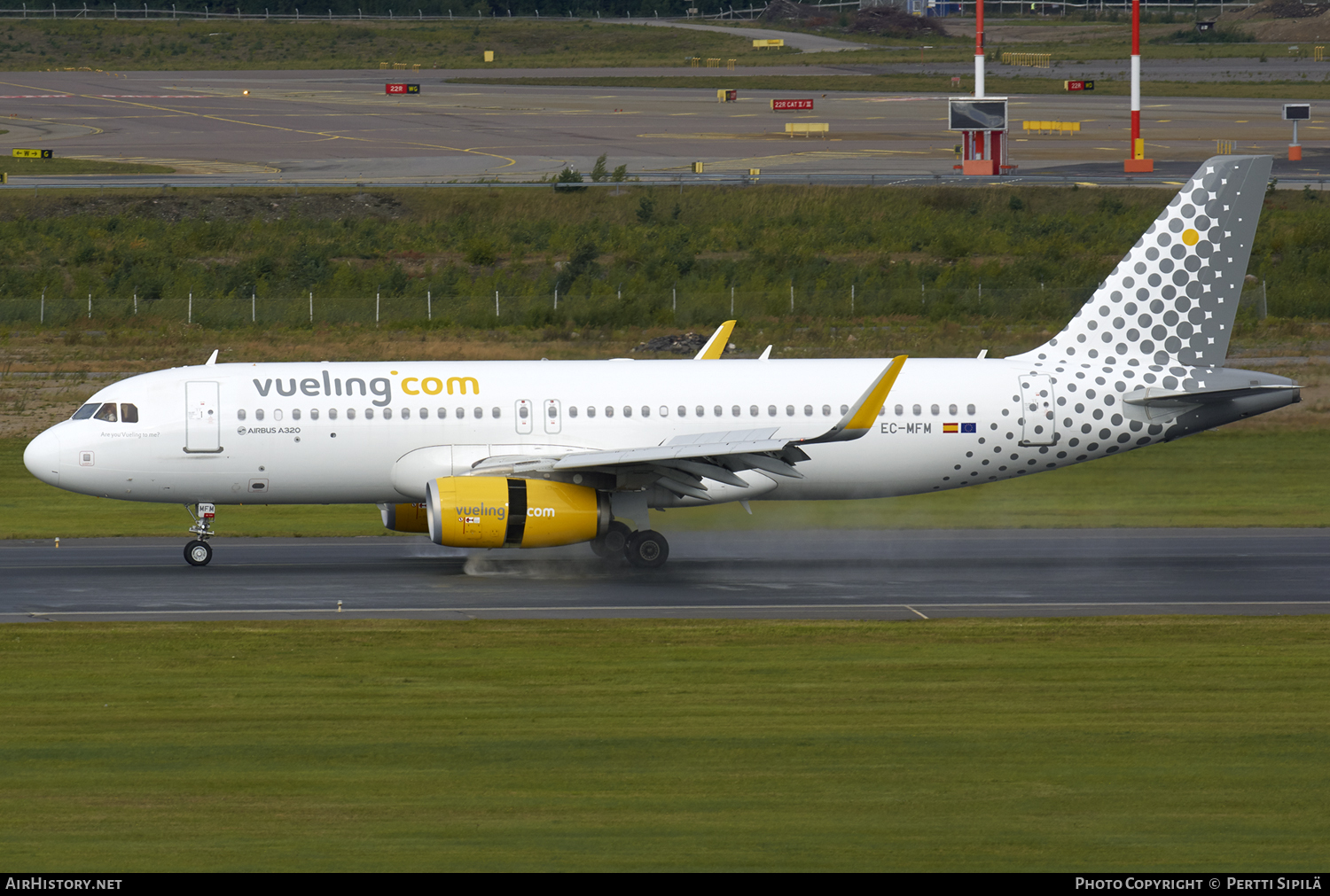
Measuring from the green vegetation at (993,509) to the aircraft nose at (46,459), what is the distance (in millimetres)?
5216

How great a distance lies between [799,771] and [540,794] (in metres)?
2.85

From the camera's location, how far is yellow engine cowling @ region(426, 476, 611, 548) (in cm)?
2780

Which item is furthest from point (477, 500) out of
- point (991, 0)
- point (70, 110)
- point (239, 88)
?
point (991, 0)

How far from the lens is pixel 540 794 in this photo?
649 inches

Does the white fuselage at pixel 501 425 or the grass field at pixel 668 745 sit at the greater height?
the white fuselage at pixel 501 425

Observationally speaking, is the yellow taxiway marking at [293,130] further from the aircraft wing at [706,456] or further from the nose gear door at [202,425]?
the aircraft wing at [706,456]

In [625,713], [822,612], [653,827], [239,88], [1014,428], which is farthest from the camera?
[239,88]

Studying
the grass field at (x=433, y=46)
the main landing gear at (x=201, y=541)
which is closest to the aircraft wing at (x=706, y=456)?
the main landing gear at (x=201, y=541)

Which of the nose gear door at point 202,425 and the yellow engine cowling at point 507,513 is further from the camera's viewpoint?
the nose gear door at point 202,425

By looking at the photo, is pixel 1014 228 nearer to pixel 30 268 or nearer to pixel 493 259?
pixel 493 259

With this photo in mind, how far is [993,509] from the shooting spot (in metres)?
37.5

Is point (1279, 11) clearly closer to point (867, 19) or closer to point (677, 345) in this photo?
point (867, 19)

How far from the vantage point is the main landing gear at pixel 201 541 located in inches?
1199

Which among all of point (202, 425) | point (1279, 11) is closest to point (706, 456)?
point (202, 425)
